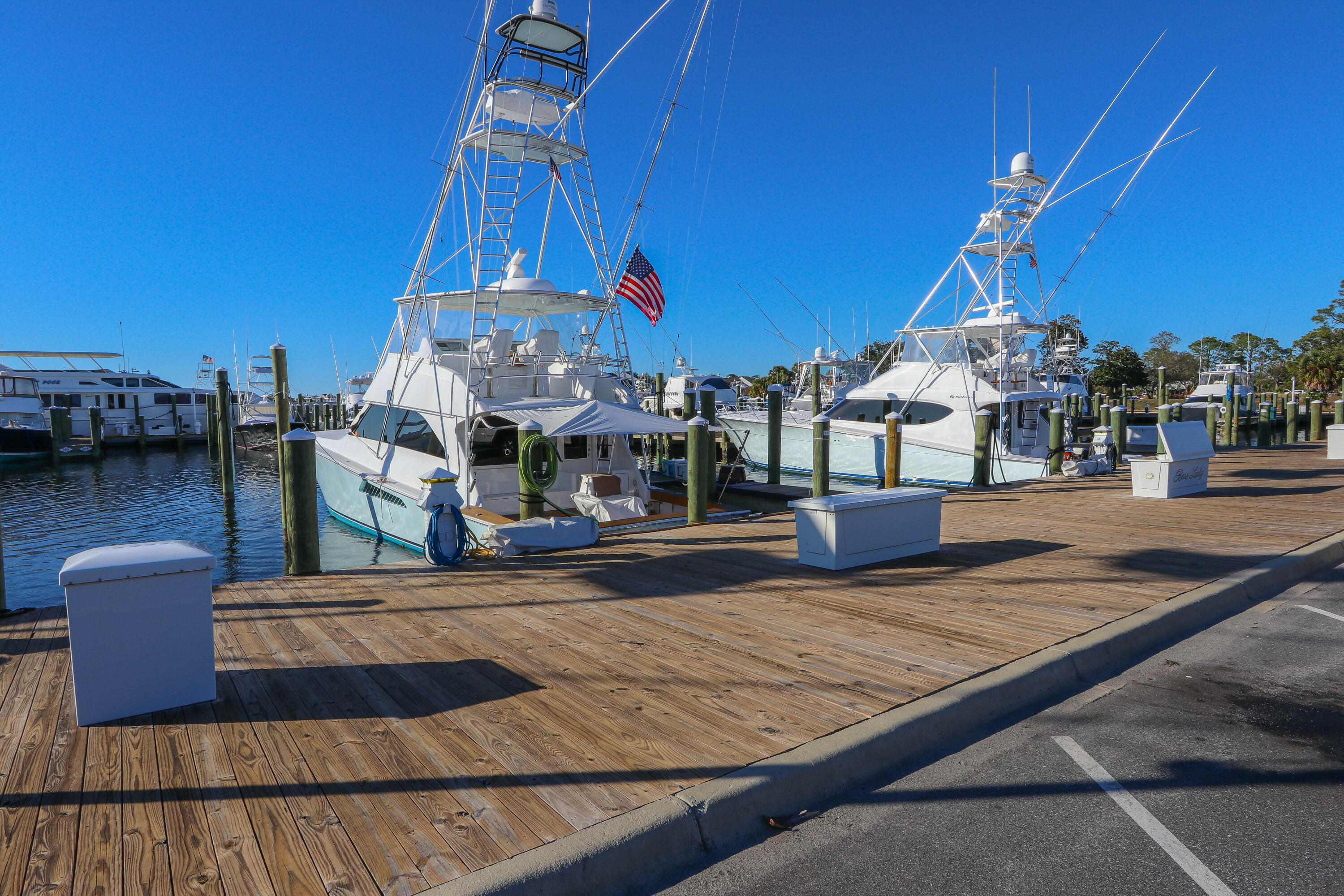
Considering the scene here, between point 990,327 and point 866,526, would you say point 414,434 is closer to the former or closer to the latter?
point 866,526

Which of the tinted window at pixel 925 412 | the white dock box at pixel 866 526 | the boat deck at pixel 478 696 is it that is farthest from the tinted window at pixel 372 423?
the tinted window at pixel 925 412

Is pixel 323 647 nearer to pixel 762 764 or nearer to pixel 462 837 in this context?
pixel 462 837

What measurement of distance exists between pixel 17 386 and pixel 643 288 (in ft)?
104

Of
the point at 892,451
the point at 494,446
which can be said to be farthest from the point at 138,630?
the point at 892,451

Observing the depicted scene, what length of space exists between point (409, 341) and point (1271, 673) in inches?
480

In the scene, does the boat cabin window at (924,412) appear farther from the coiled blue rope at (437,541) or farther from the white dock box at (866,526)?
the coiled blue rope at (437,541)

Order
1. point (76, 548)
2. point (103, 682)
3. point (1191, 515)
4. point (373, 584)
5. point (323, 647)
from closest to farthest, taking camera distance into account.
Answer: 1. point (103, 682)
2. point (323, 647)
3. point (373, 584)
4. point (1191, 515)
5. point (76, 548)

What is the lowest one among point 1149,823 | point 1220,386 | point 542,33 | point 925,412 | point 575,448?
point 1149,823

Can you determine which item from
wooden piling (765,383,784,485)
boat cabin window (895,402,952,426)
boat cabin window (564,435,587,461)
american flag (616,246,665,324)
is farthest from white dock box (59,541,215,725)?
boat cabin window (895,402,952,426)

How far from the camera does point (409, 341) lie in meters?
12.9

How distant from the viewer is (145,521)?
17.3 meters

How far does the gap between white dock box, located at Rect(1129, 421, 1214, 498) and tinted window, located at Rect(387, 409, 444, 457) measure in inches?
422

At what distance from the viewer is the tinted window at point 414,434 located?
11.7 m

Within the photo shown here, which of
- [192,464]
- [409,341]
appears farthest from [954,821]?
[192,464]
